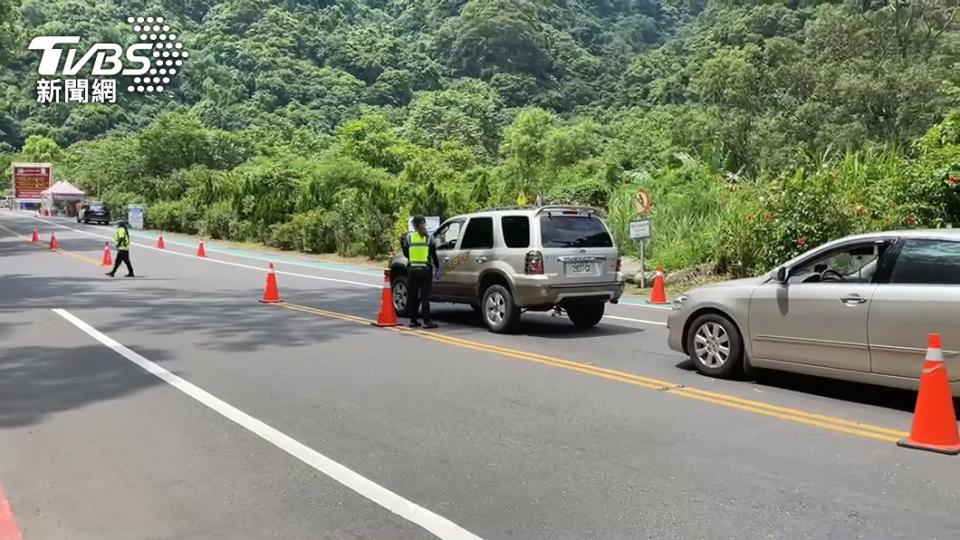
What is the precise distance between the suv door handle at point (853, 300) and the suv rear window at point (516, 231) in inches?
193

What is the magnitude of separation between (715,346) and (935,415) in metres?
2.71

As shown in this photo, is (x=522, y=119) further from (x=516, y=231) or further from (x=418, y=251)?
(x=516, y=231)

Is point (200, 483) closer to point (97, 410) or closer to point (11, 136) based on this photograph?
point (97, 410)

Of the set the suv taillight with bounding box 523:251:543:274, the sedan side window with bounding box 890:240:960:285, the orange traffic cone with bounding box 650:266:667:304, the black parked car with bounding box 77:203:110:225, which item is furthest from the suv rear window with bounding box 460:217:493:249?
the black parked car with bounding box 77:203:110:225

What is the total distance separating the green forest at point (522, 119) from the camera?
18781 mm

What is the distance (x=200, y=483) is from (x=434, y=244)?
744 centimetres

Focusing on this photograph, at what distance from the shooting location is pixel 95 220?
211 ft

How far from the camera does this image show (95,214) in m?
64.2

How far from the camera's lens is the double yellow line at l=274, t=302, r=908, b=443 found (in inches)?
255

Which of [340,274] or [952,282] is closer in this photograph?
[952,282]

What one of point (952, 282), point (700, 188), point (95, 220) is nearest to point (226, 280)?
point (700, 188)

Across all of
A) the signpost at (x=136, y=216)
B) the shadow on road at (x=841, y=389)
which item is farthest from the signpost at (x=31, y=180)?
the shadow on road at (x=841, y=389)

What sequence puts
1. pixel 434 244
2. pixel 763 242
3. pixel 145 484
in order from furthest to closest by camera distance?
1. pixel 763 242
2. pixel 434 244
3. pixel 145 484

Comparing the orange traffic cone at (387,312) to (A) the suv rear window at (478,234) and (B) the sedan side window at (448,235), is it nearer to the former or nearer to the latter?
(B) the sedan side window at (448,235)
